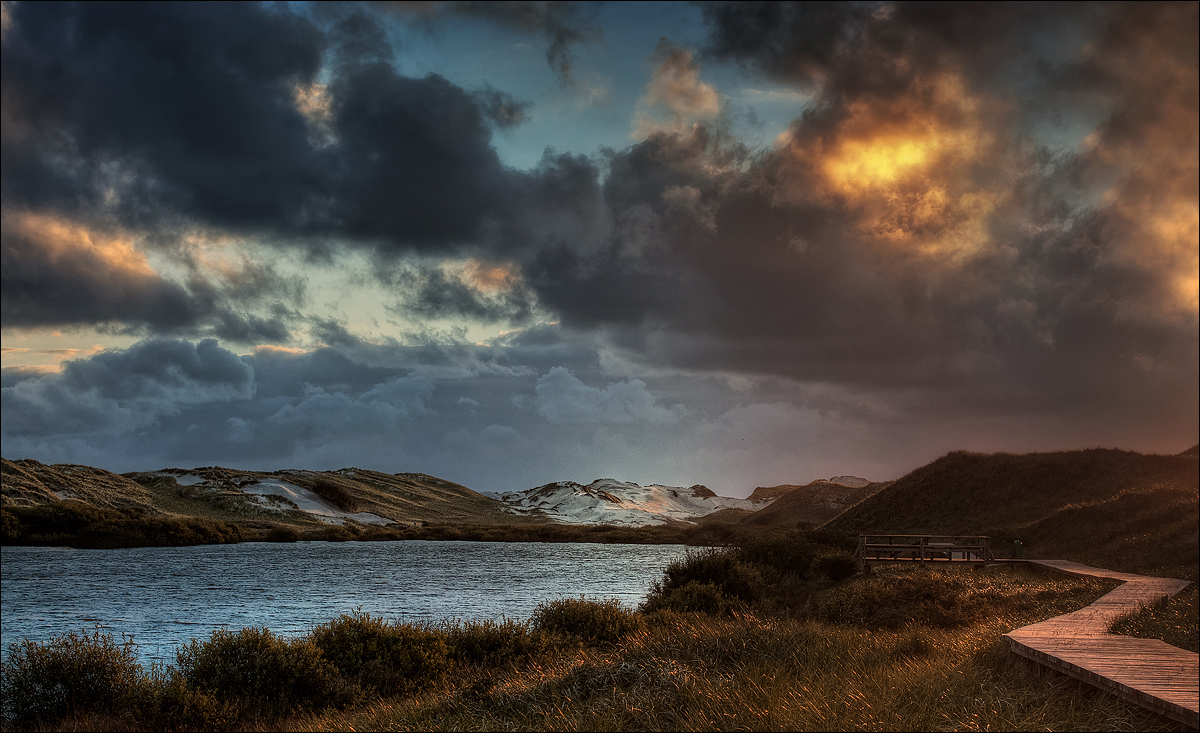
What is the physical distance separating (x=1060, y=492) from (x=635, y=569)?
27078 millimetres

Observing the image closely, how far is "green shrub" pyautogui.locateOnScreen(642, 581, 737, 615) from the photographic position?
2266cm

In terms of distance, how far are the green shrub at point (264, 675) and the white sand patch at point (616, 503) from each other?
340ft

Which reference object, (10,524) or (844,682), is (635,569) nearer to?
(844,682)

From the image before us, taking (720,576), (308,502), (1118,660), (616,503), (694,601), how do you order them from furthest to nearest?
1. (616,503)
2. (308,502)
3. (720,576)
4. (694,601)
5. (1118,660)

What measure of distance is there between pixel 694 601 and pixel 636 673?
13.3 meters

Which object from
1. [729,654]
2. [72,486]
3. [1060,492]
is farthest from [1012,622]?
[72,486]

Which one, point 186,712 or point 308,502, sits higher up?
point 308,502

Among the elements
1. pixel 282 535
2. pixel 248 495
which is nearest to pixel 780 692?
pixel 282 535

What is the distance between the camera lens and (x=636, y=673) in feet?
33.8

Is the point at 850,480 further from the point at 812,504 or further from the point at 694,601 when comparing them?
the point at 694,601

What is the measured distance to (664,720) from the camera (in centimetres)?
812

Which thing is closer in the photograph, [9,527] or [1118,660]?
[1118,660]

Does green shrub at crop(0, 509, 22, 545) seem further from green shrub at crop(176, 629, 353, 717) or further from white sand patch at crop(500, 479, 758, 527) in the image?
white sand patch at crop(500, 479, 758, 527)

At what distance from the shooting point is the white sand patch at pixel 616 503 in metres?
127
